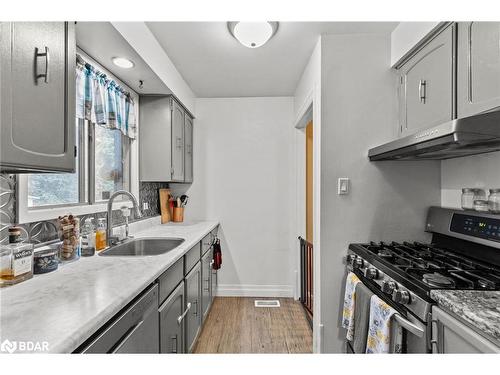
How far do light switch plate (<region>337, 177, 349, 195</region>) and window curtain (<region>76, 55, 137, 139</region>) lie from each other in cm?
175

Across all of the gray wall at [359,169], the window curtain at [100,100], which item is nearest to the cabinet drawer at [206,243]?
the gray wall at [359,169]

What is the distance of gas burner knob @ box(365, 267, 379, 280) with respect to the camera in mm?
1534

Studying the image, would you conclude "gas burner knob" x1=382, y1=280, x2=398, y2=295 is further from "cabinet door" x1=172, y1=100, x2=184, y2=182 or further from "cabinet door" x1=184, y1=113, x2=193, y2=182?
"cabinet door" x1=184, y1=113, x2=193, y2=182

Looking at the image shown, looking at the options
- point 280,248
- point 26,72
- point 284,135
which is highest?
point 284,135

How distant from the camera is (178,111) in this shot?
115 inches

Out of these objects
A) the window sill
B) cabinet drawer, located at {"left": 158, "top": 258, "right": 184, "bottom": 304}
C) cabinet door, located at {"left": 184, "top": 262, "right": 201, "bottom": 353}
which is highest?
the window sill

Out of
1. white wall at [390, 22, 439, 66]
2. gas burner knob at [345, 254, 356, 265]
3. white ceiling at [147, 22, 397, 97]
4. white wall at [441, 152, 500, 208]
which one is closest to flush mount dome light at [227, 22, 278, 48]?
white ceiling at [147, 22, 397, 97]

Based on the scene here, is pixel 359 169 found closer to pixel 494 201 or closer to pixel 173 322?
pixel 494 201

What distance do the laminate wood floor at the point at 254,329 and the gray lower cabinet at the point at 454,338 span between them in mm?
1426

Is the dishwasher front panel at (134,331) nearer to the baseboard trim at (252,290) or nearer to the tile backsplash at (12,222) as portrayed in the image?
the tile backsplash at (12,222)

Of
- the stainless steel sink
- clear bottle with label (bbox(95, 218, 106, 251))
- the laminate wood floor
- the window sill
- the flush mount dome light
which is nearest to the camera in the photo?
the window sill
